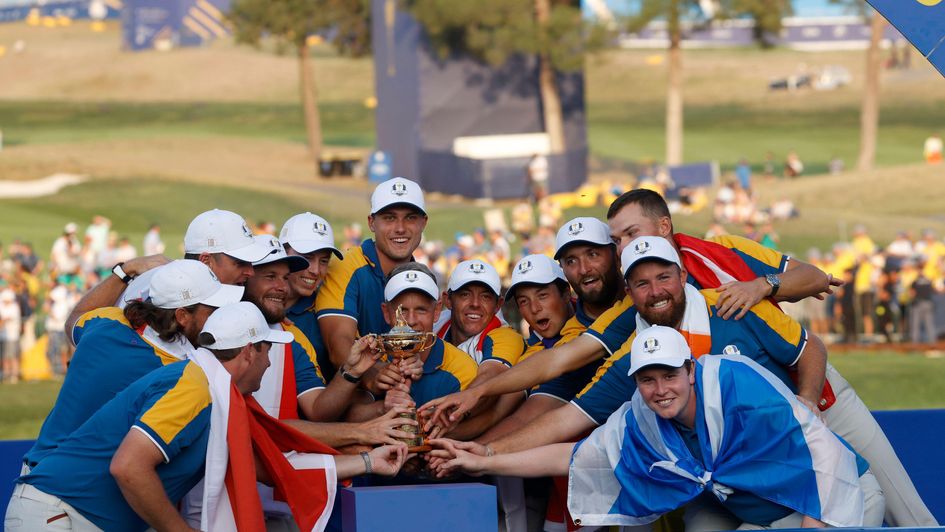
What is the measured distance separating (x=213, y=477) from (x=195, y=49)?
246 feet

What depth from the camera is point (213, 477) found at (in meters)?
5.55

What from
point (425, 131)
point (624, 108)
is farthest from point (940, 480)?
point (624, 108)

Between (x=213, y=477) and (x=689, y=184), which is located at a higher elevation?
(x=213, y=477)

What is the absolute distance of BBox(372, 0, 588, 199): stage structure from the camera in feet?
140

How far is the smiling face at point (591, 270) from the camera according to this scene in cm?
711

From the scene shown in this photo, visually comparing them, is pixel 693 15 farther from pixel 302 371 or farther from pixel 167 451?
pixel 167 451

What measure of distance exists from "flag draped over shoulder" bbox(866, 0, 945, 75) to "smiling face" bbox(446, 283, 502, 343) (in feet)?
Answer: 8.94

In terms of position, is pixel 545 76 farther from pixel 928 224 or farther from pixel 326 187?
pixel 928 224

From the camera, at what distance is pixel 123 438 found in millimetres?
5367

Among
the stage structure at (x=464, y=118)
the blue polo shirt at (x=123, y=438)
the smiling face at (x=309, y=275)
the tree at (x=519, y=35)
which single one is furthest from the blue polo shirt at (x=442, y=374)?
the tree at (x=519, y=35)

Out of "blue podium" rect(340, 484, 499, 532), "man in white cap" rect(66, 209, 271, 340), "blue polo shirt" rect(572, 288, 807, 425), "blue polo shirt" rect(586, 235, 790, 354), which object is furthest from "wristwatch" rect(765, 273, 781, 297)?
"man in white cap" rect(66, 209, 271, 340)

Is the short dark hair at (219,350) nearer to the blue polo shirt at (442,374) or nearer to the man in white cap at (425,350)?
the man in white cap at (425,350)

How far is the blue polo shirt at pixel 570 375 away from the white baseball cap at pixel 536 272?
0.72ft

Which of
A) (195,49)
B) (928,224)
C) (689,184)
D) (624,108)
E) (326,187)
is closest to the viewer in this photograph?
(928,224)
